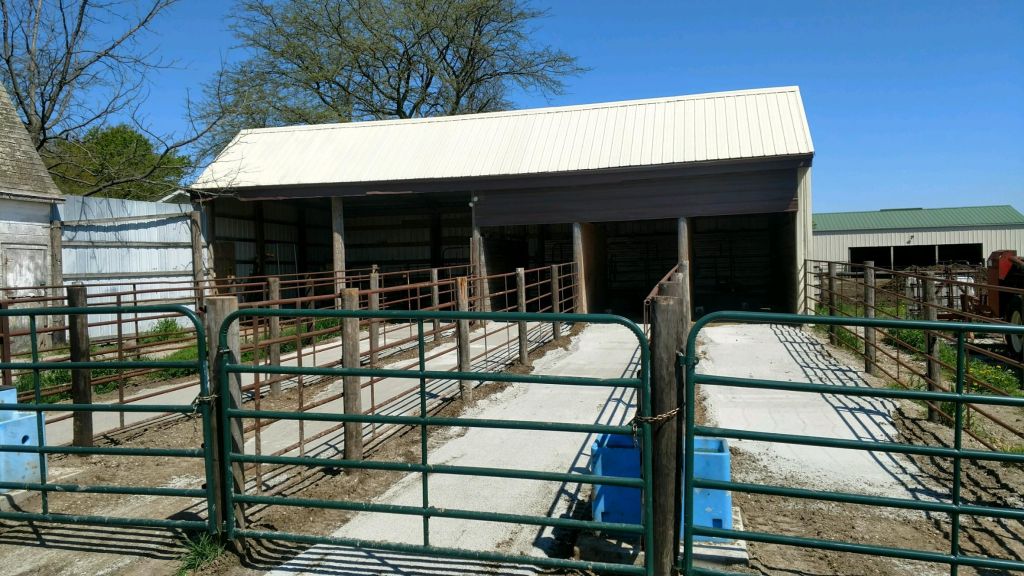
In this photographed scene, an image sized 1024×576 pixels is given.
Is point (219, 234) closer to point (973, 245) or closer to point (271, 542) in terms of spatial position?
point (271, 542)

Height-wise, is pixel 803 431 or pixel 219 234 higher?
pixel 219 234

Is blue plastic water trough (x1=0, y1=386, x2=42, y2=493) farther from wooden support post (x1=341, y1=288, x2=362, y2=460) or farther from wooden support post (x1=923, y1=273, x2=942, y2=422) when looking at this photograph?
wooden support post (x1=923, y1=273, x2=942, y2=422)

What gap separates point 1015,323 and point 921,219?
3105 centimetres

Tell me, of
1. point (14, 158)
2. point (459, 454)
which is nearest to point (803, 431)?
point (459, 454)

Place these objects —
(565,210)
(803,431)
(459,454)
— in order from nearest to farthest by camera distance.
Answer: (459,454) → (803,431) → (565,210)

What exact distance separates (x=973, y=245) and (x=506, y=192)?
28.6 meters

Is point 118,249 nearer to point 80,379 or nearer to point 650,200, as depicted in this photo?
point 80,379

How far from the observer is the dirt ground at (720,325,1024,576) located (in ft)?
13.0

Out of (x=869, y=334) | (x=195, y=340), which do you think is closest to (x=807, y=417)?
(x=869, y=334)

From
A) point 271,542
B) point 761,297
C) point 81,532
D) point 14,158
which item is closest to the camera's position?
point 271,542

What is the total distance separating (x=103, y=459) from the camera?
648cm

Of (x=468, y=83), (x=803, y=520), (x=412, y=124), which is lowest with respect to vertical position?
(x=803, y=520)

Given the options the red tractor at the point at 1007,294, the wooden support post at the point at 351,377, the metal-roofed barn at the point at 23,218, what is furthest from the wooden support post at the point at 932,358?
the metal-roofed barn at the point at 23,218

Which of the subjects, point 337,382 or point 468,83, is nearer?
point 337,382
